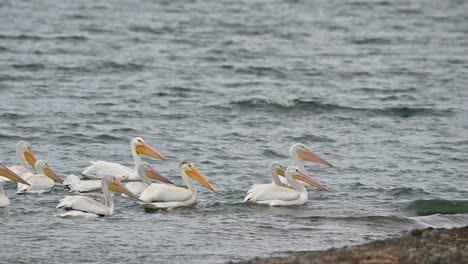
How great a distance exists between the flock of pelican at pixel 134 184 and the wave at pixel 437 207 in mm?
1170

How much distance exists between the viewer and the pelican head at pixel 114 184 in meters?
11.6

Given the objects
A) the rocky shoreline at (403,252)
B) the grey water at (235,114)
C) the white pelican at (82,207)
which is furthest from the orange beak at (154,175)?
the rocky shoreline at (403,252)

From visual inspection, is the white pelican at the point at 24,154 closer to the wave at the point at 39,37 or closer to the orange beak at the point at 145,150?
the orange beak at the point at 145,150

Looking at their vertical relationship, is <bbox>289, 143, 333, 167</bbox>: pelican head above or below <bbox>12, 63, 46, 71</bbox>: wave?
below

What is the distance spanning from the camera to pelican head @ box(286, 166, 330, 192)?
12711 millimetres

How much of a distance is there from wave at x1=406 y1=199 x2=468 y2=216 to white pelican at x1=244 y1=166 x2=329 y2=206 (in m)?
1.16

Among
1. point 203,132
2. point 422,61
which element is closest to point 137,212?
point 203,132

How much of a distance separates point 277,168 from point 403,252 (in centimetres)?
461

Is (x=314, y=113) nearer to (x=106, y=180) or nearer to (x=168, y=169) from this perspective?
(x=168, y=169)

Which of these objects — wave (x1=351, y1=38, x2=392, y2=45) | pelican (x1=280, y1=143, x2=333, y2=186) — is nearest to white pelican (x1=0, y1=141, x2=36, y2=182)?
pelican (x1=280, y1=143, x2=333, y2=186)

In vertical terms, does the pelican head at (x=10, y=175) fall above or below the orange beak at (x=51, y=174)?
above

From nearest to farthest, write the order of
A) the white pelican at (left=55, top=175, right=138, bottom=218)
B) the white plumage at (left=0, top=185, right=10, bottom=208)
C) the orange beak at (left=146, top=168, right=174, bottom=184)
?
the white pelican at (left=55, top=175, right=138, bottom=218) → the white plumage at (left=0, top=185, right=10, bottom=208) → the orange beak at (left=146, top=168, right=174, bottom=184)

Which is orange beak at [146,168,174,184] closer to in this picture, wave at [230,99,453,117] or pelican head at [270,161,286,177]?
pelican head at [270,161,286,177]

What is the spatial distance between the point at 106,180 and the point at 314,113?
676 cm
